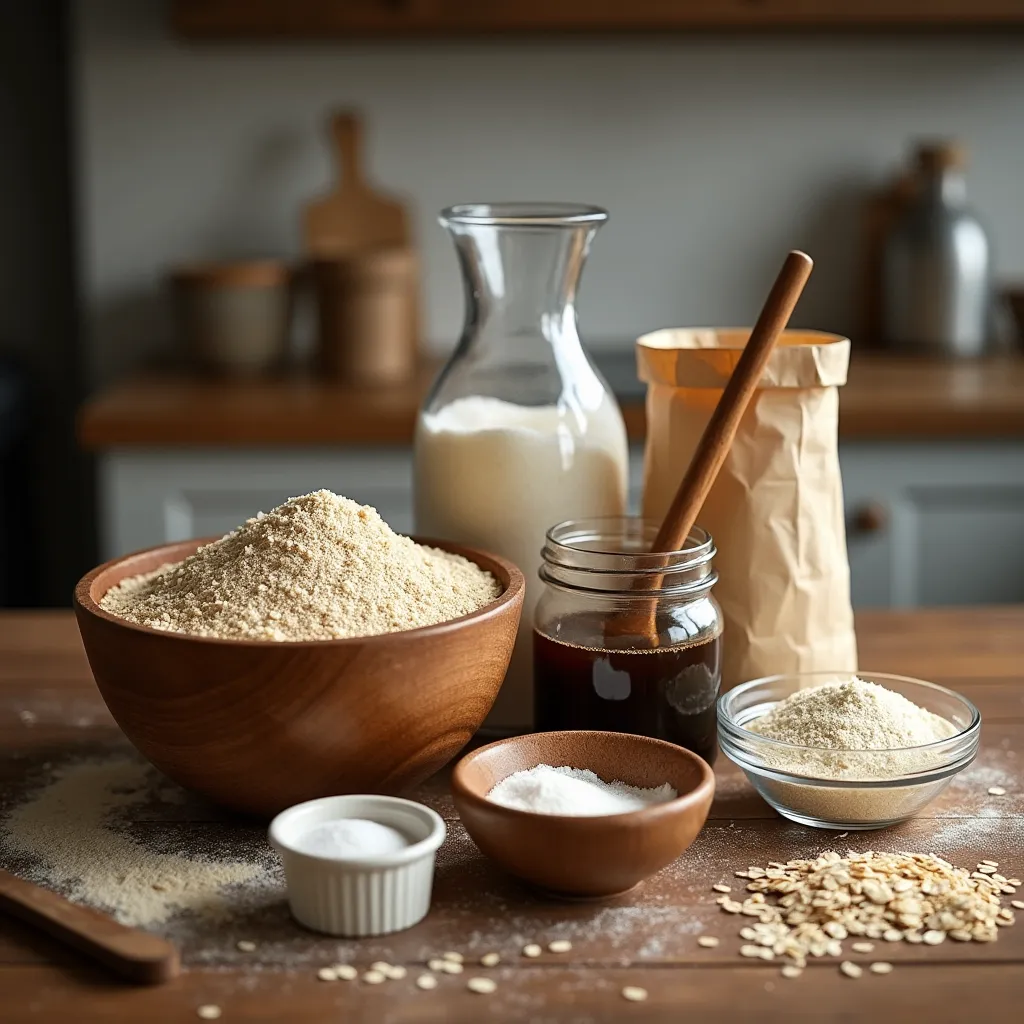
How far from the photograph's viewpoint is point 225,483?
212 centimetres

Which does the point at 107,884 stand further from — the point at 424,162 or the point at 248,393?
the point at 424,162

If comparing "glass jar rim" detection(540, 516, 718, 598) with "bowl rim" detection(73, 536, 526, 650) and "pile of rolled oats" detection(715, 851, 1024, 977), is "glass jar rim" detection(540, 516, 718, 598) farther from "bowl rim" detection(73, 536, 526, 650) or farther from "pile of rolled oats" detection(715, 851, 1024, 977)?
A: "pile of rolled oats" detection(715, 851, 1024, 977)

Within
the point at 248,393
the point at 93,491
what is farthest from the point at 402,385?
the point at 93,491

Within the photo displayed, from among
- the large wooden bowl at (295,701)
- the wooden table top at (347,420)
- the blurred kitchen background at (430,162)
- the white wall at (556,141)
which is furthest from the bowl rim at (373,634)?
the white wall at (556,141)

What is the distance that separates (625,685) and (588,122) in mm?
1876

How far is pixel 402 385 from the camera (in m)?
2.32

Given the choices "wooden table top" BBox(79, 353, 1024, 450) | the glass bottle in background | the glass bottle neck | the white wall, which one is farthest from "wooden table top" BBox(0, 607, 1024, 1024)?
the white wall

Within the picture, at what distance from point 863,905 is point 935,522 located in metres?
1.48

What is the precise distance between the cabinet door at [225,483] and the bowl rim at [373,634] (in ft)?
3.53

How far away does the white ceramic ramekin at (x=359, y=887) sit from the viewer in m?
0.74

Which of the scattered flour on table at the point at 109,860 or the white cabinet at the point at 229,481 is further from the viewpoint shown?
the white cabinet at the point at 229,481

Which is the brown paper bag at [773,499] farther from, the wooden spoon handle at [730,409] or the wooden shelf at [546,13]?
the wooden shelf at [546,13]

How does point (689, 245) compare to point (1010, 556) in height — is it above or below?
above

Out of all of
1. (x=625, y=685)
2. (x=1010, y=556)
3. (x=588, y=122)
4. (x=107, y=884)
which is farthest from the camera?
(x=588, y=122)
